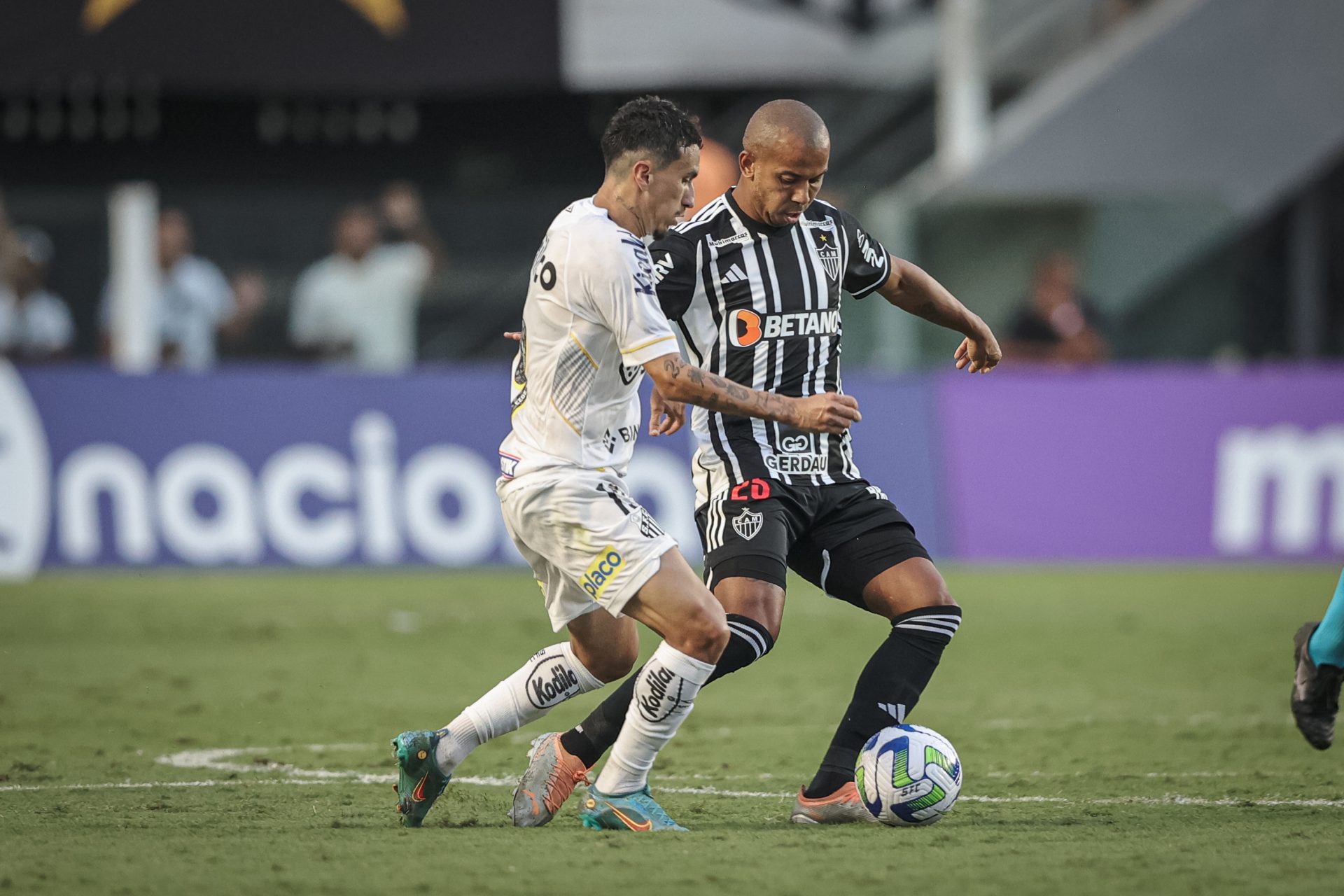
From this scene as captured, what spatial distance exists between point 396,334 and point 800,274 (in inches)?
391

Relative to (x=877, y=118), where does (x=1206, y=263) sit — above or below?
below

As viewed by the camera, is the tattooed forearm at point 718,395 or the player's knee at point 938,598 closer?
the tattooed forearm at point 718,395

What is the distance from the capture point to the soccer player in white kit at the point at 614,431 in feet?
17.8

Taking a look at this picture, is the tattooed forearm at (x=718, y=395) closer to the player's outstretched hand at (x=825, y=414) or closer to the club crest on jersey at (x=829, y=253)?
the player's outstretched hand at (x=825, y=414)

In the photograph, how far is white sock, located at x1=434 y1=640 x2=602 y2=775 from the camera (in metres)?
5.85

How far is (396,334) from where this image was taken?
1575 cm

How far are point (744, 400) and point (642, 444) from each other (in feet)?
27.6

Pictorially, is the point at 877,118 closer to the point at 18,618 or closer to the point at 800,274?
the point at 18,618

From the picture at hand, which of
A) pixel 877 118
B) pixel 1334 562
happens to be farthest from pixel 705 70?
pixel 1334 562

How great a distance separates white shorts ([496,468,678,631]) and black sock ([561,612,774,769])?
1.29 ft

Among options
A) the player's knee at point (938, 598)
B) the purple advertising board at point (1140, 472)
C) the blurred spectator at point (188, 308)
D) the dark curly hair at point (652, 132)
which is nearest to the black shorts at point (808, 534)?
the player's knee at point (938, 598)

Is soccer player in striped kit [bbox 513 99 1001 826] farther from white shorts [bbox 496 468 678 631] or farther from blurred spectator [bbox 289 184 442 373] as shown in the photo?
blurred spectator [bbox 289 184 442 373]

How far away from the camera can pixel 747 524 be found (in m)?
6.01

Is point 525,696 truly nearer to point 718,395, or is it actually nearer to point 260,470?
point 718,395
